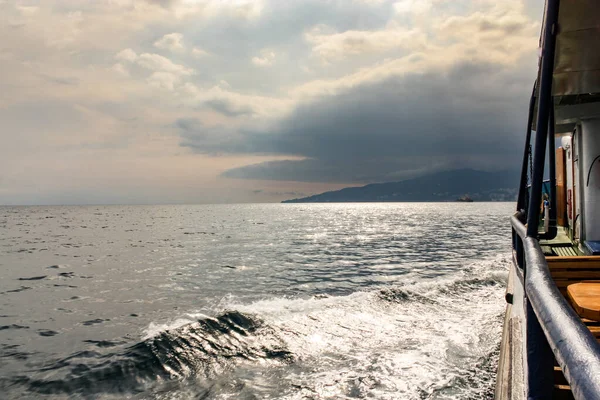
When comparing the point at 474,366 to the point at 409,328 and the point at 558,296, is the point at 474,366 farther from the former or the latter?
the point at 558,296

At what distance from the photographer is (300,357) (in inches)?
394

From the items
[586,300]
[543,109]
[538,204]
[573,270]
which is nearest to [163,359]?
[573,270]

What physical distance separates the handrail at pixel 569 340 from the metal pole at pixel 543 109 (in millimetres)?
1847

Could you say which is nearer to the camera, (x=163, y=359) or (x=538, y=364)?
(x=538, y=364)

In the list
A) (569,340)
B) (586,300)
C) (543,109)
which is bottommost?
(586,300)

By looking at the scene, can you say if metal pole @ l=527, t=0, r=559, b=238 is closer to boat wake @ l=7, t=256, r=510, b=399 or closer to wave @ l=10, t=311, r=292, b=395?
boat wake @ l=7, t=256, r=510, b=399

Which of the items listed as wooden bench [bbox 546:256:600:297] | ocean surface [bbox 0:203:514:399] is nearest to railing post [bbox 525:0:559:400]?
wooden bench [bbox 546:256:600:297]

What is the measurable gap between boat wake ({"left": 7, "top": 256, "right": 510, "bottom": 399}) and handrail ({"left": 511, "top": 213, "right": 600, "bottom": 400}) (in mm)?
6461

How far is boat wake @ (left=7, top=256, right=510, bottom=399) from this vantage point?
8.36 meters

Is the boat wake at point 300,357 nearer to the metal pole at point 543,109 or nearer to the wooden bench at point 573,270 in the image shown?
the wooden bench at point 573,270

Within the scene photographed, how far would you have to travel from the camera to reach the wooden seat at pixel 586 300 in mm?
3193

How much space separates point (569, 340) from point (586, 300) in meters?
2.28

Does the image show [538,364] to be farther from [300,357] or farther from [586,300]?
[300,357]

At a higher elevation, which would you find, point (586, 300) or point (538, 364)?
point (586, 300)
